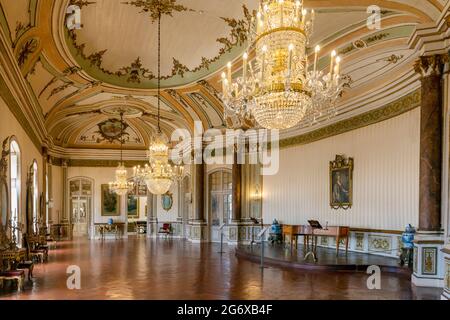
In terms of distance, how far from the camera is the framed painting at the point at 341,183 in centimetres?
1115

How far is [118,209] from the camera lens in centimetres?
2000

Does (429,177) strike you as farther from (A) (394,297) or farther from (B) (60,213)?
(B) (60,213)

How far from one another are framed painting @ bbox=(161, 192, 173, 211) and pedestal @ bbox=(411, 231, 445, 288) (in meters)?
13.8

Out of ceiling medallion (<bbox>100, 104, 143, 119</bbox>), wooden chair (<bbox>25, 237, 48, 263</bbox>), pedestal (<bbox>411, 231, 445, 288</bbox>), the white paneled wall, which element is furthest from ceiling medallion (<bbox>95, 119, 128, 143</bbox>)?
pedestal (<bbox>411, 231, 445, 288</bbox>)

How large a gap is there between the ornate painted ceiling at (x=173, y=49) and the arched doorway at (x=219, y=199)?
8.31ft

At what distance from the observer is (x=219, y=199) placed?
52.5ft

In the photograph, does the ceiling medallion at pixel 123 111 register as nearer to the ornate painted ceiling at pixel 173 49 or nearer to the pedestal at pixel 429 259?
the ornate painted ceiling at pixel 173 49

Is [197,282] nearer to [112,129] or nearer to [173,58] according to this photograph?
[173,58]

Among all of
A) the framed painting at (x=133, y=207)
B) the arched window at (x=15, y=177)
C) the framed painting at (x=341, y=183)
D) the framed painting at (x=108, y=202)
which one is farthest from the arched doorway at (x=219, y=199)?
the framed painting at (x=133, y=207)

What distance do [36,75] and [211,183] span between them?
313 inches

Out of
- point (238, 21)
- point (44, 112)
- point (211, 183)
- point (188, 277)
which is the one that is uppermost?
point (238, 21)

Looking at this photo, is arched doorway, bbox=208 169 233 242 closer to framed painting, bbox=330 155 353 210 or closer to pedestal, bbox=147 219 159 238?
pedestal, bbox=147 219 159 238

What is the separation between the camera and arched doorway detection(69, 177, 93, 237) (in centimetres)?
1967
